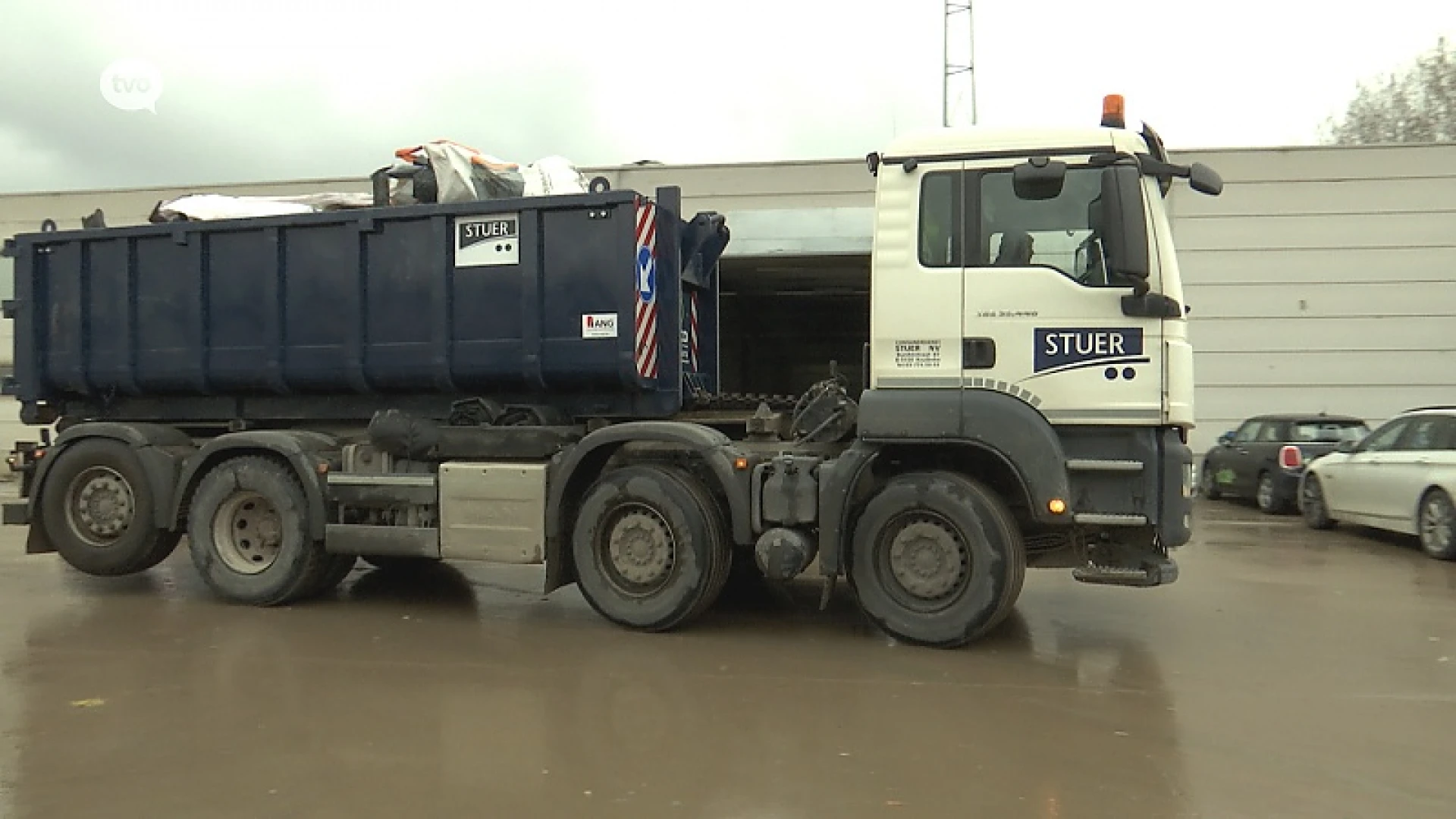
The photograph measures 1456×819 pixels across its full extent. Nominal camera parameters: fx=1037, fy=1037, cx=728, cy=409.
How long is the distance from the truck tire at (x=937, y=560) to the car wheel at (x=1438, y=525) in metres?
6.41

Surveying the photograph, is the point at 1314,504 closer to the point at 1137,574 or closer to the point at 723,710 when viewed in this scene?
the point at 1137,574

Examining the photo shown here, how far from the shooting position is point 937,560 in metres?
6.24

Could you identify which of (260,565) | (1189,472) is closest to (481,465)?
(260,565)

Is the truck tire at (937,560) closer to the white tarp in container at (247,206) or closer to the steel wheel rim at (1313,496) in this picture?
the white tarp in container at (247,206)

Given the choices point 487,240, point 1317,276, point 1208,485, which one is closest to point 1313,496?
point 1208,485

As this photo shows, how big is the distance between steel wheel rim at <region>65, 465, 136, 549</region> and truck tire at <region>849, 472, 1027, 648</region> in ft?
19.0

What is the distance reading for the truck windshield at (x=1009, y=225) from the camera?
602 centimetres

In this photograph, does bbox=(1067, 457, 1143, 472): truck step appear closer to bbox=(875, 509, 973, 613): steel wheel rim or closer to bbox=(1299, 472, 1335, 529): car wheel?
bbox=(875, 509, 973, 613): steel wheel rim

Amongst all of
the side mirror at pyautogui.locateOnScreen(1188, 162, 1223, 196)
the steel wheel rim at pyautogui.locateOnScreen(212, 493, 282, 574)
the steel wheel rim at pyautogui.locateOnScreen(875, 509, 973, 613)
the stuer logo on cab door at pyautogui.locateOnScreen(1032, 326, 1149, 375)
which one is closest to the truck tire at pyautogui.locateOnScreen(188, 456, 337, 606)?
the steel wheel rim at pyautogui.locateOnScreen(212, 493, 282, 574)

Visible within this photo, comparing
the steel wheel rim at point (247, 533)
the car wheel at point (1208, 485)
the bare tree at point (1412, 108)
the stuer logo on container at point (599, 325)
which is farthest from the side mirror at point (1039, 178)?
the bare tree at point (1412, 108)

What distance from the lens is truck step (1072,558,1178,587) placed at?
6086 millimetres

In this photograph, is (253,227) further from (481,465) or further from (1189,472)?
(1189,472)

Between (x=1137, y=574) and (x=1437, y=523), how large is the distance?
6134 millimetres

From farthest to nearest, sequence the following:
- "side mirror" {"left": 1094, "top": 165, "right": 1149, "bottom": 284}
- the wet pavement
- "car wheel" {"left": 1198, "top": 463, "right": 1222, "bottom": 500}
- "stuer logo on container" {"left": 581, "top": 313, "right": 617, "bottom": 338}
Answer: "car wheel" {"left": 1198, "top": 463, "right": 1222, "bottom": 500} → "stuer logo on container" {"left": 581, "top": 313, "right": 617, "bottom": 338} → "side mirror" {"left": 1094, "top": 165, "right": 1149, "bottom": 284} → the wet pavement
